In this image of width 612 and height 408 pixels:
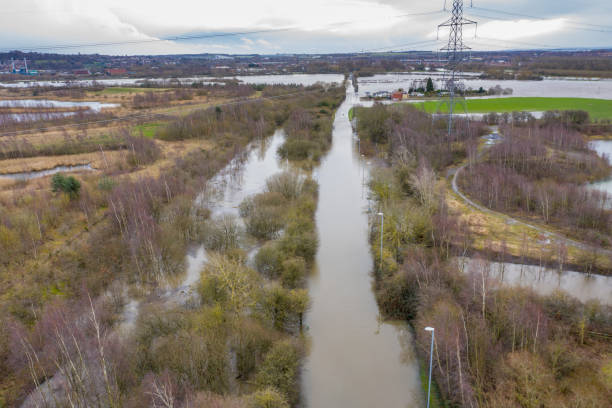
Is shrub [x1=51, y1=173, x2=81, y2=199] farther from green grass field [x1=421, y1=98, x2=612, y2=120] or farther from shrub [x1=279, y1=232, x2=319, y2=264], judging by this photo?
green grass field [x1=421, y1=98, x2=612, y2=120]

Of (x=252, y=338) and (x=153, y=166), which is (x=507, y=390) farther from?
(x=153, y=166)

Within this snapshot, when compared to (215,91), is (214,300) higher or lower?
lower

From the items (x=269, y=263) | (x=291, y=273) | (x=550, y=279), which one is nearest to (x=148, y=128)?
(x=269, y=263)

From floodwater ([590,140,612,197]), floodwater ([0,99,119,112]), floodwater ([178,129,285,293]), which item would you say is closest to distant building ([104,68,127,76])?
floodwater ([0,99,119,112])

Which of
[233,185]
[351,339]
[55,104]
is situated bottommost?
[351,339]

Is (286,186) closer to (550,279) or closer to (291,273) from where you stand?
(291,273)

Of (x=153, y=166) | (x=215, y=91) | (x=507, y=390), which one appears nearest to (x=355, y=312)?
(x=507, y=390)
